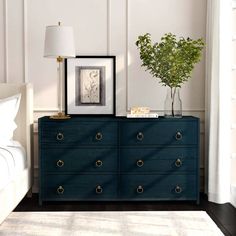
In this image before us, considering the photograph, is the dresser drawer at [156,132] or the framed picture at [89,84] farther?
the framed picture at [89,84]

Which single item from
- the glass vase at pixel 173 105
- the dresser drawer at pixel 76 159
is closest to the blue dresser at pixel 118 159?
the dresser drawer at pixel 76 159

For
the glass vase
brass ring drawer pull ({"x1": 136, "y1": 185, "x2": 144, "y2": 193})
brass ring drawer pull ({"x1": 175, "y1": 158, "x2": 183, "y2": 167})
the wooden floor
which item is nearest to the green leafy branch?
the glass vase

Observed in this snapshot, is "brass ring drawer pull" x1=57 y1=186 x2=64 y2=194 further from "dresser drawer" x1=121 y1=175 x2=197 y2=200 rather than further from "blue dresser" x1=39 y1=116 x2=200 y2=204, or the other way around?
"dresser drawer" x1=121 y1=175 x2=197 y2=200

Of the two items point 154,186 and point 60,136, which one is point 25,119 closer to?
point 60,136

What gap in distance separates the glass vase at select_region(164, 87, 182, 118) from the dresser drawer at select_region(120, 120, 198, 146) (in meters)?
0.18

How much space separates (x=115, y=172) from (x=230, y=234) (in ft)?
3.71

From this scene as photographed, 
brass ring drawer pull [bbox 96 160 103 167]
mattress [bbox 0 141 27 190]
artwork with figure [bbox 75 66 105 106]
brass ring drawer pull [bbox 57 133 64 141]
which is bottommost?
brass ring drawer pull [bbox 96 160 103 167]

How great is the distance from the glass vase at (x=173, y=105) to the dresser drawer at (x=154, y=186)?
1.74 ft

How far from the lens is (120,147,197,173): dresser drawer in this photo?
153 inches

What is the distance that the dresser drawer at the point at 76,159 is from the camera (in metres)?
3.86

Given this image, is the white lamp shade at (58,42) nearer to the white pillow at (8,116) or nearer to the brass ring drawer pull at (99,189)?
the white pillow at (8,116)

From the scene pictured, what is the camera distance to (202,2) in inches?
168

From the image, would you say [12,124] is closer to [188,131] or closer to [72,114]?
[72,114]

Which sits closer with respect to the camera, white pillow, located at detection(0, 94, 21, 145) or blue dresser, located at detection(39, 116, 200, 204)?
white pillow, located at detection(0, 94, 21, 145)
